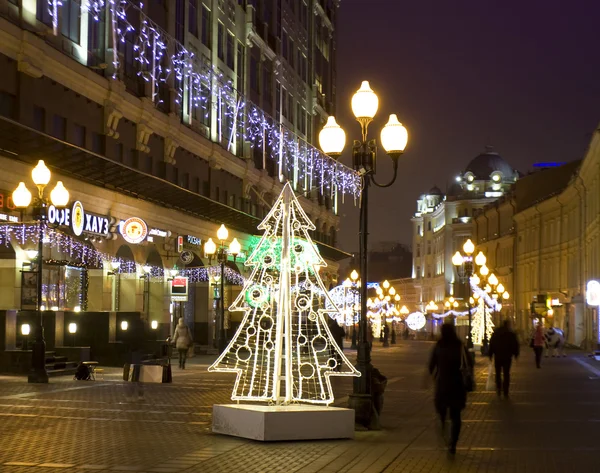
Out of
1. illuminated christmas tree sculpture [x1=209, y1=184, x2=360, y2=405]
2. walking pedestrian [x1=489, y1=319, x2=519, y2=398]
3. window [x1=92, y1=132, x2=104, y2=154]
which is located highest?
window [x1=92, y1=132, x2=104, y2=154]

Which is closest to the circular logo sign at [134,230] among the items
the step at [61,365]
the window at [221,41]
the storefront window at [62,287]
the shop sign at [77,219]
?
the shop sign at [77,219]

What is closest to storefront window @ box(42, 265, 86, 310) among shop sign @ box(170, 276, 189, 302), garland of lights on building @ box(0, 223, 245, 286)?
garland of lights on building @ box(0, 223, 245, 286)

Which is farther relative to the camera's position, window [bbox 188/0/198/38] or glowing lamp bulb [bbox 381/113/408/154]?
window [bbox 188/0/198/38]

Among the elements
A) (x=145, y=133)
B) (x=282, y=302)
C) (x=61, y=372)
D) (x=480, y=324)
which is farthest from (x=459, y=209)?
(x=282, y=302)

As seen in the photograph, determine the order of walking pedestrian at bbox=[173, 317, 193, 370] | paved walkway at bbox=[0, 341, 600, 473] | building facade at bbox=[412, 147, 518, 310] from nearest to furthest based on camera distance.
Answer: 1. paved walkway at bbox=[0, 341, 600, 473]
2. walking pedestrian at bbox=[173, 317, 193, 370]
3. building facade at bbox=[412, 147, 518, 310]

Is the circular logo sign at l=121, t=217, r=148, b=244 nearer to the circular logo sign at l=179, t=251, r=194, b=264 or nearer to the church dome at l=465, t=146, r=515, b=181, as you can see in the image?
the circular logo sign at l=179, t=251, r=194, b=264

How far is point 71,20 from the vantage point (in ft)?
110

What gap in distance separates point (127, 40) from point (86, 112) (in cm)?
468

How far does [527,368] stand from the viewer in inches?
1506

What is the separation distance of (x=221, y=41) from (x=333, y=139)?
34.2 m

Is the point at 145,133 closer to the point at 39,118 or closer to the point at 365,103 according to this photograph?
the point at 39,118

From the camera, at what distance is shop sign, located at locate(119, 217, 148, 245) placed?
3594cm

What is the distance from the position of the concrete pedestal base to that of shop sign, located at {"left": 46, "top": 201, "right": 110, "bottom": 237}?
13742 mm

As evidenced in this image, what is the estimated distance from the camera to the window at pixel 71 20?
3303 cm
